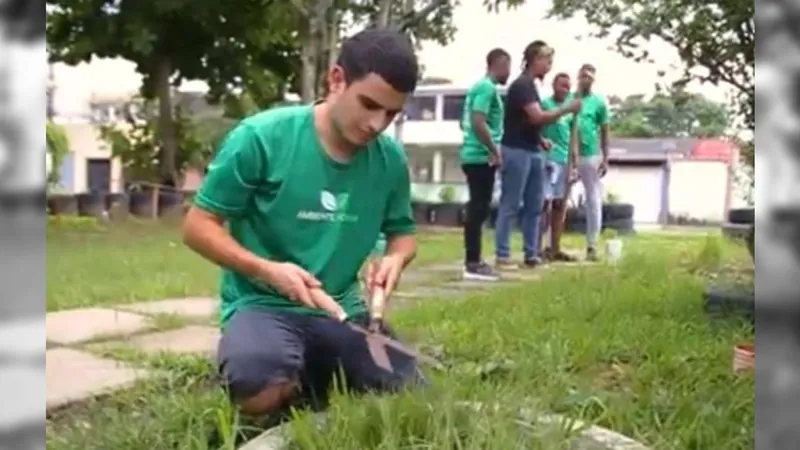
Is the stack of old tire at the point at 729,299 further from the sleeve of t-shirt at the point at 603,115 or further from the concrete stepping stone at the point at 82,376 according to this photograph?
the sleeve of t-shirt at the point at 603,115

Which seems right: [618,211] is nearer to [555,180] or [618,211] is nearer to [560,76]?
[555,180]

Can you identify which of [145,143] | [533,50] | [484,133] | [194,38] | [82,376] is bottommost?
[82,376]

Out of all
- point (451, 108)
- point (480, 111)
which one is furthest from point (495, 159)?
point (451, 108)

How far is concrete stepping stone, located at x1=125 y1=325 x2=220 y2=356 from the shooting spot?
6.43ft

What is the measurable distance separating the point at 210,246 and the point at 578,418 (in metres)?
0.52

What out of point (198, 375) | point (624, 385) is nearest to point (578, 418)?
point (624, 385)

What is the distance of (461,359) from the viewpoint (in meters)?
1.81

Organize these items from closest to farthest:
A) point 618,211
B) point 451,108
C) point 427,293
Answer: point 427,293, point 451,108, point 618,211

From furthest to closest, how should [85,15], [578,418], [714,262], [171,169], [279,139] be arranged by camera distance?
[171,169], [85,15], [714,262], [279,139], [578,418]

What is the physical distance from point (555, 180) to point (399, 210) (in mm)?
3201

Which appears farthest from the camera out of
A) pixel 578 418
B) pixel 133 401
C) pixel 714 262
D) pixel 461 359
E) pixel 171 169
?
pixel 171 169

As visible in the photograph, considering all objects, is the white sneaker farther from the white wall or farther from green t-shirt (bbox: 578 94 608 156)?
green t-shirt (bbox: 578 94 608 156)

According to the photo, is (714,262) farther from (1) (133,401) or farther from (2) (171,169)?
(2) (171,169)

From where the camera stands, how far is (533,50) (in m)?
3.88
